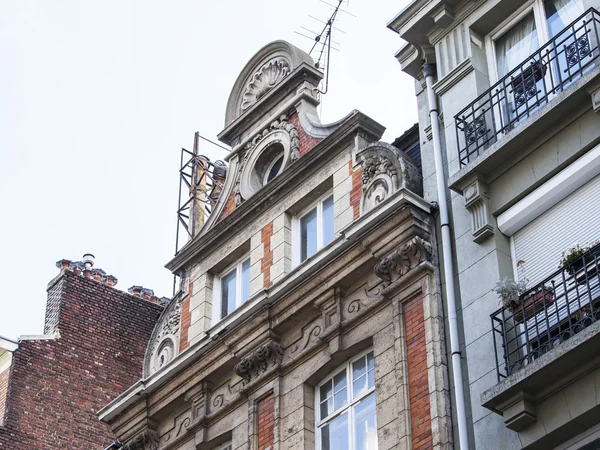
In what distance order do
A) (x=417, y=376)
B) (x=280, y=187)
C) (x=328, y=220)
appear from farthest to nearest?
(x=280, y=187) → (x=328, y=220) → (x=417, y=376)

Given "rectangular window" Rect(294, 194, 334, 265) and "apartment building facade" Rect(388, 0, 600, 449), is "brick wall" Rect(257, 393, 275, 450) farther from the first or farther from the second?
"apartment building facade" Rect(388, 0, 600, 449)

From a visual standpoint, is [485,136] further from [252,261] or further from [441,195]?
[252,261]

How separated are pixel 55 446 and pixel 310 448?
11166 mm

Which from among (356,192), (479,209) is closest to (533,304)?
(479,209)

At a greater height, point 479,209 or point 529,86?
point 529,86

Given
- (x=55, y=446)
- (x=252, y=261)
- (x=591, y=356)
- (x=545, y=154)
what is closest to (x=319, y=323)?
(x=252, y=261)

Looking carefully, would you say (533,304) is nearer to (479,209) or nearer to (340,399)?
(479,209)

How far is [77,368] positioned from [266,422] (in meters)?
11.5

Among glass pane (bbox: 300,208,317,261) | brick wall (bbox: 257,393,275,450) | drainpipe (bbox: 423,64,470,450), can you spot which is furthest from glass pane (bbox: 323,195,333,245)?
brick wall (bbox: 257,393,275,450)

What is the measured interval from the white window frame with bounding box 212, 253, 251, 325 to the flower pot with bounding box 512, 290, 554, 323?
673 cm

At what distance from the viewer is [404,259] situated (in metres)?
17.7

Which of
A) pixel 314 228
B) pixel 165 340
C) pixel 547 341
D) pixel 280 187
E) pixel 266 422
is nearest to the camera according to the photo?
pixel 547 341

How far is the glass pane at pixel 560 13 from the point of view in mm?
17453

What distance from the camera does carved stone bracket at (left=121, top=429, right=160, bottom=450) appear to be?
2114cm
